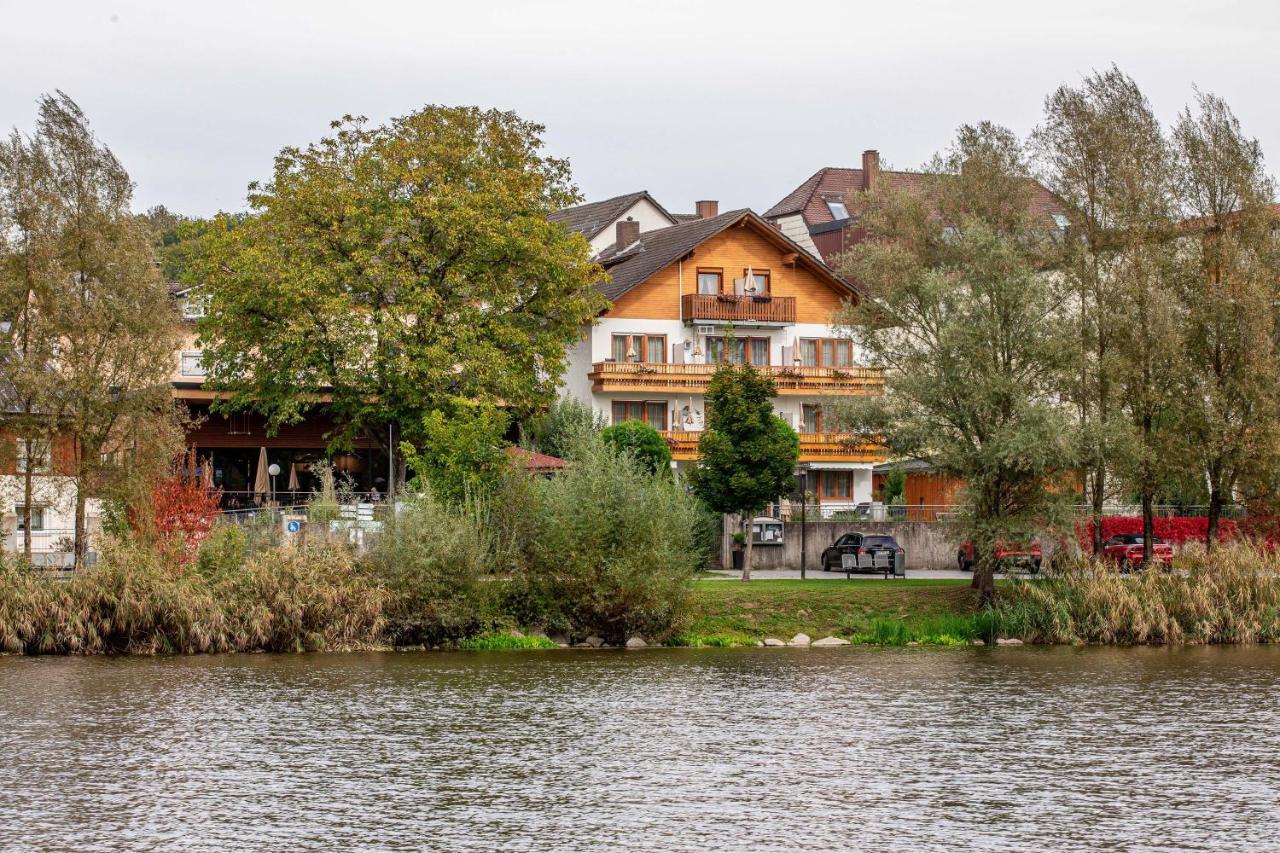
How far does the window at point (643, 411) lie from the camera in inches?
3024

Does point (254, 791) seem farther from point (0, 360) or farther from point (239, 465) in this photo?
point (239, 465)

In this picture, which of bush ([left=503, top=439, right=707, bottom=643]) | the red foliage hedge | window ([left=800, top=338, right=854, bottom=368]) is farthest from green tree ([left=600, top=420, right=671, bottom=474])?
bush ([left=503, top=439, right=707, bottom=643])

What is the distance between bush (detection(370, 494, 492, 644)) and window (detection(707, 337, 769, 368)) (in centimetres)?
3651

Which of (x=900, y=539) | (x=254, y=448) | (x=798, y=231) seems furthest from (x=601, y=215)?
(x=900, y=539)

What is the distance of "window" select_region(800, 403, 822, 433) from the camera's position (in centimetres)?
7850

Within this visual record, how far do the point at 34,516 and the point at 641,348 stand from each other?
114 ft

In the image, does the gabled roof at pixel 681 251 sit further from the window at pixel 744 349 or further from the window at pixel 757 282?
the window at pixel 744 349

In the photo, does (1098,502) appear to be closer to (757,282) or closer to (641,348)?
(641,348)

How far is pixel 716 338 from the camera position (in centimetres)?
7894

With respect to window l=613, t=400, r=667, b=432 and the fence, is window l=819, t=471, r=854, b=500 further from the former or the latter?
the fence

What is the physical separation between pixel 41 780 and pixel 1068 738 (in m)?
16.6

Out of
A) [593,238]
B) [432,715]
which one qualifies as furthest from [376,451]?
[432,715]

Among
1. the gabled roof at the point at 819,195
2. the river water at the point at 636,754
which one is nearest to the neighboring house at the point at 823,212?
the gabled roof at the point at 819,195

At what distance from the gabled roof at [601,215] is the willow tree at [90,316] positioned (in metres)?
41.6
